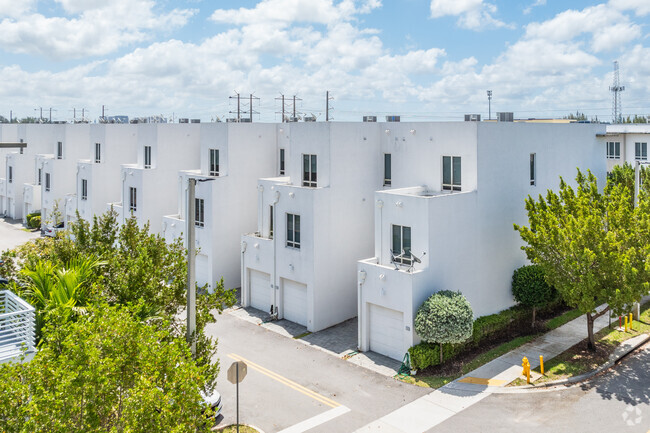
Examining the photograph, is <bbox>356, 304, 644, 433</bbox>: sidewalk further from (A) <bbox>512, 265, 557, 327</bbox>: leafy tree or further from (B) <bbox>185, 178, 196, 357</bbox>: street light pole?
(B) <bbox>185, 178, 196, 357</bbox>: street light pole

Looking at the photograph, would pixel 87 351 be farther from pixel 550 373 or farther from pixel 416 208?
pixel 550 373

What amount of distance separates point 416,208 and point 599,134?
16.2 meters

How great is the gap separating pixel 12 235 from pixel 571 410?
45.3m

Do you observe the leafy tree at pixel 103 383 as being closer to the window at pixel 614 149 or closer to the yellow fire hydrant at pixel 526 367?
the yellow fire hydrant at pixel 526 367

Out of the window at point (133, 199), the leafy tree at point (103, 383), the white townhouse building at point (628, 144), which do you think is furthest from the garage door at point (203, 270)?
the white townhouse building at point (628, 144)

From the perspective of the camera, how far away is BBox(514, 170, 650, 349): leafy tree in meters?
19.3

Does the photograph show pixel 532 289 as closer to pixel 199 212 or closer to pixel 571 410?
pixel 571 410

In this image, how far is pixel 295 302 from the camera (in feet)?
84.8

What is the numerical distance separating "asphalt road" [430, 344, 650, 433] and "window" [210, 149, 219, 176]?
1949 cm

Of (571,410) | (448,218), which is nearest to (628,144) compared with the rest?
(448,218)

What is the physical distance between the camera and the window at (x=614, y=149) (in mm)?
40219

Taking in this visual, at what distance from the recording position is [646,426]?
53.2ft

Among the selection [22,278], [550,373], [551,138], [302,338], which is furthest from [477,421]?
[551,138]

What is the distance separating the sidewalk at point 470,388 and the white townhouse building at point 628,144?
1991cm
